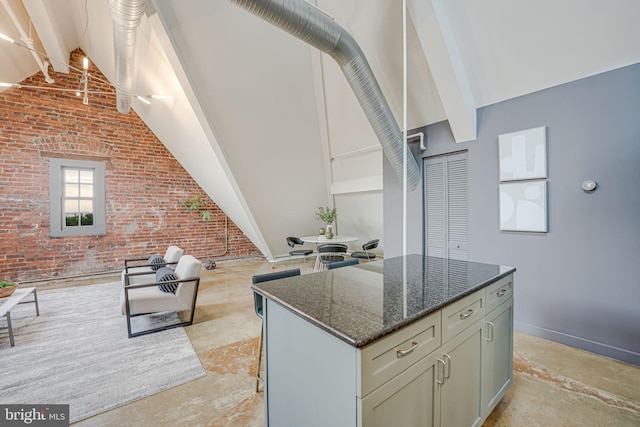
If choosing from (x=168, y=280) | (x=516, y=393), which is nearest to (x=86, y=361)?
(x=168, y=280)

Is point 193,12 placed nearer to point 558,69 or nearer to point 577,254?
point 558,69

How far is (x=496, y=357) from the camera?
1785mm

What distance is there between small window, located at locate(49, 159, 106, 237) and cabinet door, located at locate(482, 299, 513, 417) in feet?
21.5

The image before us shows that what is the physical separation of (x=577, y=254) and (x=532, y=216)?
0.50 meters

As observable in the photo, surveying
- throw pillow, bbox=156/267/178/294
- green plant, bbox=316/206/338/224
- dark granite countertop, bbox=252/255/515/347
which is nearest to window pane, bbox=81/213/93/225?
throw pillow, bbox=156/267/178/294

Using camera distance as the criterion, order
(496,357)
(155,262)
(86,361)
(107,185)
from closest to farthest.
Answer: (496,357) → (86,361) → (155,262) → (107,185)

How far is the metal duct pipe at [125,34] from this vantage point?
7.97 ft

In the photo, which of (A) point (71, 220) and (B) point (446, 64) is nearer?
(B) point (446, 64)

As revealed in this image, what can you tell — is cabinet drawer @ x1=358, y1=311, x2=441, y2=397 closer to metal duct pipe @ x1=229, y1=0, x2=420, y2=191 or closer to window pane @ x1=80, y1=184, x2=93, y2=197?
metal duct pipe @ x1=229, y1=0, x2=420, y2=191

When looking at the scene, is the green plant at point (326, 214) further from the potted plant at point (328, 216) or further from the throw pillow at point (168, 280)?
the throw pillow at point (168, 280)

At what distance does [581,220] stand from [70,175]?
7834 mm

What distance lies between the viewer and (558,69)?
8.56 ft

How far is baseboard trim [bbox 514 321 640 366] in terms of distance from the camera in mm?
2383

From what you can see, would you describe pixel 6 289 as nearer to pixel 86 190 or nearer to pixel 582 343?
pixel 86 190
